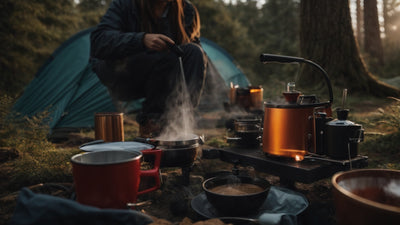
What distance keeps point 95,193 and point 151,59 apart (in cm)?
177

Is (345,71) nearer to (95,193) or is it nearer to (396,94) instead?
(396,94)

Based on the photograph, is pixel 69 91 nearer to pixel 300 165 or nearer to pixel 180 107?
pixel 180 107

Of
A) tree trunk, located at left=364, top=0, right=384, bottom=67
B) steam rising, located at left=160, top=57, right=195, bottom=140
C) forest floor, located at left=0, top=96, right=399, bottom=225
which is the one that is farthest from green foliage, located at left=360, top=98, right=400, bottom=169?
tree trunk, located at left=364, top=0, right=384, bottom=67

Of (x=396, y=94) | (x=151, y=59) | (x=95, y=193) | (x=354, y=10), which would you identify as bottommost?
(x=95, y=193)

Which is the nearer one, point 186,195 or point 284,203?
point 284,203

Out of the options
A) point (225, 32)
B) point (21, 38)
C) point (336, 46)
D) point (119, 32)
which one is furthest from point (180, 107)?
point (225, 32)

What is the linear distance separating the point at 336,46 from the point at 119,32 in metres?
4.37

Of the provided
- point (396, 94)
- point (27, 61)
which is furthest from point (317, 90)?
point (27, 61)

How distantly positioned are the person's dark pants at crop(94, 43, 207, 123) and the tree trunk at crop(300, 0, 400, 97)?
3.55 metres

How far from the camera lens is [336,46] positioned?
5383mm

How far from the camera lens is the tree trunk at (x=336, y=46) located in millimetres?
5266

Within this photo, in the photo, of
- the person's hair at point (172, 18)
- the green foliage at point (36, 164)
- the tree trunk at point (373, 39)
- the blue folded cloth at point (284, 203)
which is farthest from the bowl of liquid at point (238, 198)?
the tree trunk at point (373, 39)

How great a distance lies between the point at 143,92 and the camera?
308cm

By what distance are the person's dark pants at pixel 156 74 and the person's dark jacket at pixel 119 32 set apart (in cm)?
19
